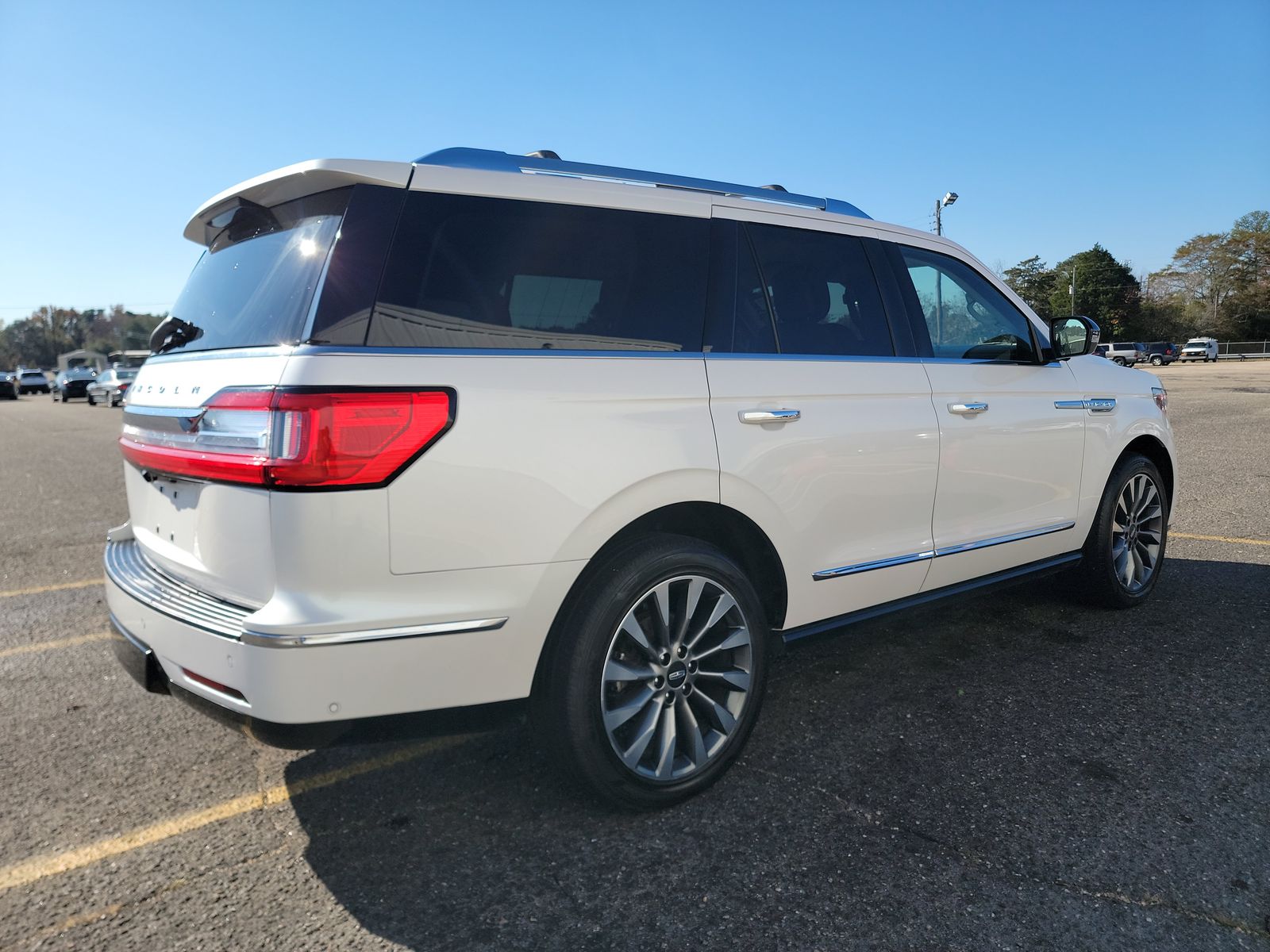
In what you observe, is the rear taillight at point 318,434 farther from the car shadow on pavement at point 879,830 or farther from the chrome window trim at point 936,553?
the chrome window trim at point 936,553

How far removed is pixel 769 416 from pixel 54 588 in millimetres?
5046

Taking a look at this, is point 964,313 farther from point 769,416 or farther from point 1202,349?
point 1202,349

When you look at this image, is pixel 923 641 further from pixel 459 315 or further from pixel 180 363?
pixel 180 363

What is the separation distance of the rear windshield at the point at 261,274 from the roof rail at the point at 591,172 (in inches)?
14.1

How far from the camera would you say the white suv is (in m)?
2.21

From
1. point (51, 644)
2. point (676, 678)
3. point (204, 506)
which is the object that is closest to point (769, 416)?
point (676, 678)

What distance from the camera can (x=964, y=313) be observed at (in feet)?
13.3

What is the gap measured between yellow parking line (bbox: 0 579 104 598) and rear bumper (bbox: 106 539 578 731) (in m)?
3.72

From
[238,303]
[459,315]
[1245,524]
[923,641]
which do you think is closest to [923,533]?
[923,641]

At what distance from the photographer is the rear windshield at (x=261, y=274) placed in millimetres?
2363

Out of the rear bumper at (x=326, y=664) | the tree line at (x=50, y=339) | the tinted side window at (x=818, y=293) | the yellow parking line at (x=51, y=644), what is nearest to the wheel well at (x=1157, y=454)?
the tinted side window at (x=818, y=293)

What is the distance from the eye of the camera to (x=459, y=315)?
2.42 meters

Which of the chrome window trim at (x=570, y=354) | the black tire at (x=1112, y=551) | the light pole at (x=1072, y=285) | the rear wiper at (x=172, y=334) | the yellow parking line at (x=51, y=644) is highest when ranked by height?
the light pole at (x=1072, y=285)

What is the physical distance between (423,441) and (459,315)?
39cm
